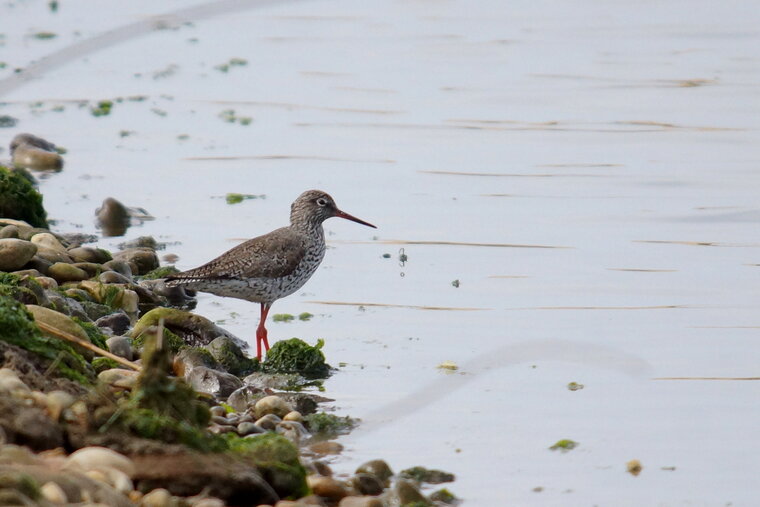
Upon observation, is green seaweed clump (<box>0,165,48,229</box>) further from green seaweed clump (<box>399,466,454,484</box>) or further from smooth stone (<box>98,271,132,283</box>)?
green seaweed clump (<box>399,466,454,484</box>)

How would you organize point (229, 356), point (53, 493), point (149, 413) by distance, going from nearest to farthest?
point (53, 493) < point (149, 413) < point (229, 356)

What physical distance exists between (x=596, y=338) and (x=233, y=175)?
6.12 m

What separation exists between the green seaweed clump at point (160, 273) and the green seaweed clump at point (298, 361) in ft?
6.55

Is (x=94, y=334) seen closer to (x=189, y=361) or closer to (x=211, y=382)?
(x=189, y=361)

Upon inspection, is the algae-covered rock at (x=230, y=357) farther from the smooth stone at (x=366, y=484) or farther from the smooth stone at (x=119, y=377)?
the smooth stone at (x=366, y=484)

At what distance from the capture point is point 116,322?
841 centimetres

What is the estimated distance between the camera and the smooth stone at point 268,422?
6.83 metres

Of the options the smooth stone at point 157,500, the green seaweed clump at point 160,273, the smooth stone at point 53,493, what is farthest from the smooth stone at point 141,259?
the smooth stone at point 53,493

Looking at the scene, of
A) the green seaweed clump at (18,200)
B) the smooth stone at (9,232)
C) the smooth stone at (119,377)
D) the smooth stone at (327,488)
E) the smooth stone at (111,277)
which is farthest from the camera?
the green seaweed clump at (18,200)

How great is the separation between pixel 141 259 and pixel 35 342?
432cm

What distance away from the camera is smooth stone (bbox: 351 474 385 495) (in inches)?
231

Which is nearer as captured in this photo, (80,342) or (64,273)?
(80,342)

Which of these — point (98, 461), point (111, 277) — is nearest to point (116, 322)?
point (111, 277)

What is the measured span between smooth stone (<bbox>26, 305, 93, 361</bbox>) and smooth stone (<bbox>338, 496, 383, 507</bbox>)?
77.7 inches
